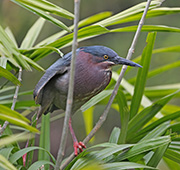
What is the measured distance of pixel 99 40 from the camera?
4.79 meters

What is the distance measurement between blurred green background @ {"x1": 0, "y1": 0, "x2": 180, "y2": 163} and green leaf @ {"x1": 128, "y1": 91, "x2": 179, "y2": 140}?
2236mm

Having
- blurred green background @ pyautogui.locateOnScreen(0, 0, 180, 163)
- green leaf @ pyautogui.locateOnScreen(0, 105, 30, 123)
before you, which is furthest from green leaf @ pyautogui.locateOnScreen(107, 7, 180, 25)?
blurred green background @ pyautogui.locateOnScreen(0, 0, 180, 163)

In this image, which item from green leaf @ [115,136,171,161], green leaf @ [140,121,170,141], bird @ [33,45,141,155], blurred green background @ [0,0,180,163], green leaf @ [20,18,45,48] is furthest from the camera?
blurred green background @ [0,0,180,163]

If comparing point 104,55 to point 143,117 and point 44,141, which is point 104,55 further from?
point 44,141

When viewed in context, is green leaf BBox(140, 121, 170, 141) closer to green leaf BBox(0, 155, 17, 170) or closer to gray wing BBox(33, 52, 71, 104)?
gray wing BBox(33, 52, 71, 104)

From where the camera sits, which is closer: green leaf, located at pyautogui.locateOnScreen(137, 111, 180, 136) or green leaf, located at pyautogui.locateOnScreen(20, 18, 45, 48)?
green leaf, located at pyautogui.locateOnScreen(137, 111, 180, 136)

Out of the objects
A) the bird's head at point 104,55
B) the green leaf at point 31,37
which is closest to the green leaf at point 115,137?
the bird's head at point 104,55

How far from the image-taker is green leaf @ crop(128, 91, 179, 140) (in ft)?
4.81

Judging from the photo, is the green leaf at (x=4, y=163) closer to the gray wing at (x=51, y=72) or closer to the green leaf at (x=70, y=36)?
the gray wing at (x=51, y=72)

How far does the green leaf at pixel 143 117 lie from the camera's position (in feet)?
4.81

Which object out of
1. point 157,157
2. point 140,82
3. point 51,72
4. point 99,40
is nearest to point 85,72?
point 51,72

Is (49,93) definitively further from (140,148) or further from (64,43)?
(140,148)

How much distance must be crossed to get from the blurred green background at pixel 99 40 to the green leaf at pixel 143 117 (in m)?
2.24

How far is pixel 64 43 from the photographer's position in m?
1.50
